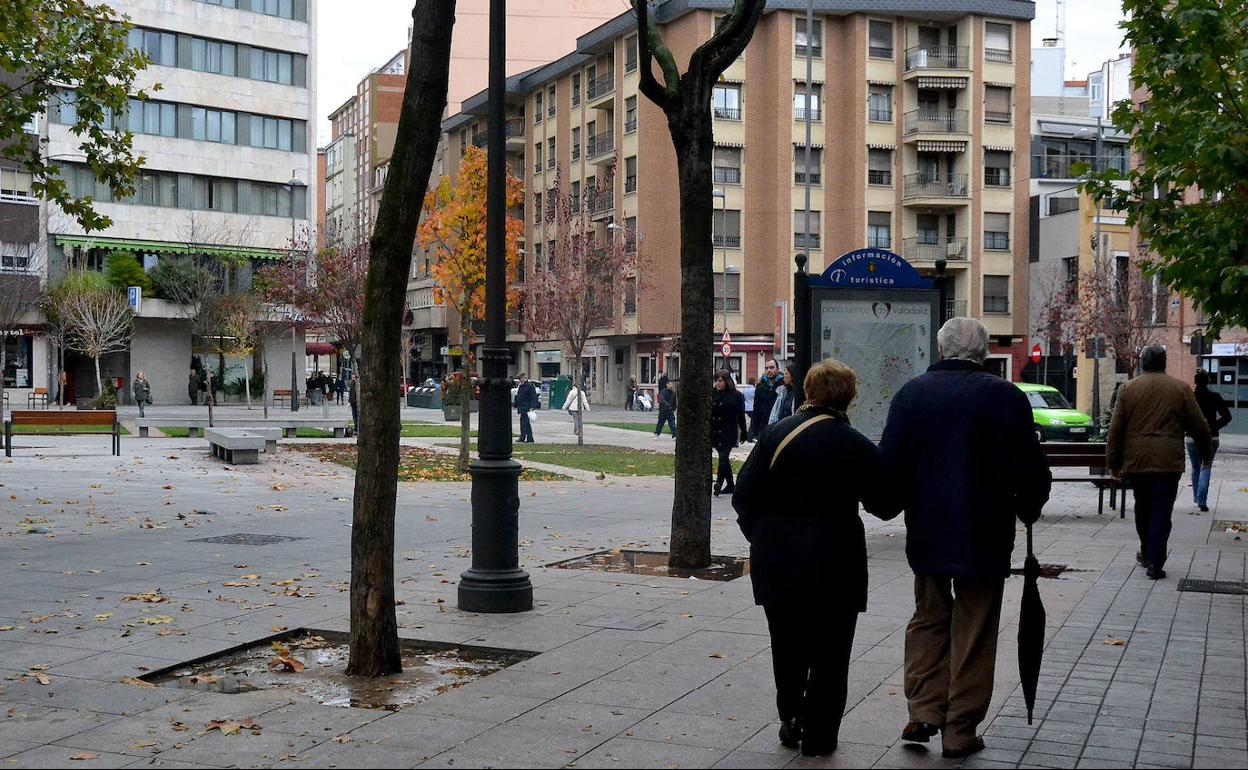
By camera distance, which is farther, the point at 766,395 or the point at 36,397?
the point at 36,397

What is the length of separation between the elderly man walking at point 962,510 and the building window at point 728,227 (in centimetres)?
5784

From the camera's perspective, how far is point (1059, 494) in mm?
19844

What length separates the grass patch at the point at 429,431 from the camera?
35.0m

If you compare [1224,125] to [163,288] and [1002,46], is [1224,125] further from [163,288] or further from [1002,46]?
[1002,46]

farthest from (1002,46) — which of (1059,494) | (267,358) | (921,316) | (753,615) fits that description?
(753,615)

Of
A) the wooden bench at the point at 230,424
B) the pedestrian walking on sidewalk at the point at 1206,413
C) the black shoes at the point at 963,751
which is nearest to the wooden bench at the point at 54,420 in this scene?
the wooden bench at the point at 230,424

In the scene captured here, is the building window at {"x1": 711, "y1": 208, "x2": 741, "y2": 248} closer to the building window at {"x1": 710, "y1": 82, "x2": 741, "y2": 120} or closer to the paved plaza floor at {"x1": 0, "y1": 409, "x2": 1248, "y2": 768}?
the building window at {"x1": 710, "y1": 82, "x2": 741, "y2": 120}

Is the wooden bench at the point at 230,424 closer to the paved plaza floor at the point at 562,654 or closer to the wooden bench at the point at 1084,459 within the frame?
the paved plaza floor at the point at 562,654

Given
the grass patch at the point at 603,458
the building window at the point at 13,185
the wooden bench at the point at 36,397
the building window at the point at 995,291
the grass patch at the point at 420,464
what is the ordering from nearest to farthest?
the grass patch at the point at 420,464 → the grass patch at the point at 603,458 → the wooden bench at the point at 36,397 → the building window at the point at 13,185 → the building window at the point at 995,291

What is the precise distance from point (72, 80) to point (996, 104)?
56.2 meters

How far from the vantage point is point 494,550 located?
351 inches

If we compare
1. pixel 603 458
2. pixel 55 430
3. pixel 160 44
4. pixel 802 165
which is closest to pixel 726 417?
pixel 603 458

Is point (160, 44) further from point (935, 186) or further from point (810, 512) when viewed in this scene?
point (810, 512)

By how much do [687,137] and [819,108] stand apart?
179 feet
